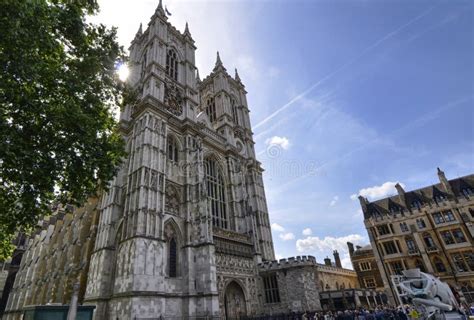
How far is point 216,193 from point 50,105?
20.9m

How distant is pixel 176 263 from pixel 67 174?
13.5 m

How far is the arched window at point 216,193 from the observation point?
1072 inches

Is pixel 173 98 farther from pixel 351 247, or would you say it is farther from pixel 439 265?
pixel 439 265

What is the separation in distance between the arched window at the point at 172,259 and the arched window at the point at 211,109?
2174cm

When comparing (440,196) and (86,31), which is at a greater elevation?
(86,31)

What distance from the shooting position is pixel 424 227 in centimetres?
2939

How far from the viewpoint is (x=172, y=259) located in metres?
20.8

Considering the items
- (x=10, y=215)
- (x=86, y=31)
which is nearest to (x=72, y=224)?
(x=10, y=215)

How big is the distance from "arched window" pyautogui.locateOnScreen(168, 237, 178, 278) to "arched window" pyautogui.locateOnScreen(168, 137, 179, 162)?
8.09 metres

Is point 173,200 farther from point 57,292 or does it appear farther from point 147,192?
point 57,292

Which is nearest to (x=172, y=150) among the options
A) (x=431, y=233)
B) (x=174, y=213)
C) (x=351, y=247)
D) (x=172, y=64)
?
(x=174, y=213)

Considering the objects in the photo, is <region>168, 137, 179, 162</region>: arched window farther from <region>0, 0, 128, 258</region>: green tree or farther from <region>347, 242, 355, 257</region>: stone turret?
<region>347, 242, 355, 257</region>: stone turret

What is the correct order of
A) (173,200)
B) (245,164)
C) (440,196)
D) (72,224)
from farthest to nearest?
(245,164), (440,196), (72,224), (173,200)

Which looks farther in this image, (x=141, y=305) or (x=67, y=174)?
(x=141, y=305)
